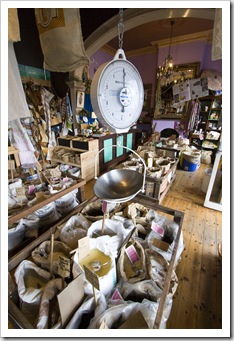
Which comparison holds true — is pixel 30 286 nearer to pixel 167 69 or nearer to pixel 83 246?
pixel 83 246

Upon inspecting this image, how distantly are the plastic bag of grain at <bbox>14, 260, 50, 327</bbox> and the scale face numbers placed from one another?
893mm

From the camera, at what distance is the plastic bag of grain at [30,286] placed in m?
0.75

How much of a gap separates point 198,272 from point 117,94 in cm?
174

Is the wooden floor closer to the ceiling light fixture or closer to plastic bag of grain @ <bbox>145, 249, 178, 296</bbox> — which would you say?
plastic bag of grain @ <bbox>145, 249, 178, 296</bbox>

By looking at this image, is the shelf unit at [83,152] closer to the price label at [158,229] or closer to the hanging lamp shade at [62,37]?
the hanging lamp shade at [62,37]

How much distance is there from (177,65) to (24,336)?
20.4ft

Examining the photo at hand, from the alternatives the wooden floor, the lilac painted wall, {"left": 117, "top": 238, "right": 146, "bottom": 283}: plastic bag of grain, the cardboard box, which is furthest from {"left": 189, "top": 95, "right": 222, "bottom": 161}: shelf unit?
the cardboard box

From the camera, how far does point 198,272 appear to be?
1547 mm

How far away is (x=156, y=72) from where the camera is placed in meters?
5.42

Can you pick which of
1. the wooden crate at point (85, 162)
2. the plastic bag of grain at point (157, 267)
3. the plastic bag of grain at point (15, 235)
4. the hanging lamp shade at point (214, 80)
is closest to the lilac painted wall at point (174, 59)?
the hanging lamp shade at point (214, 80)

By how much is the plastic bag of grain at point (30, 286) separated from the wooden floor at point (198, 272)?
94cm

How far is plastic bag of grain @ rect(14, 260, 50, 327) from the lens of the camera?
0.75m
